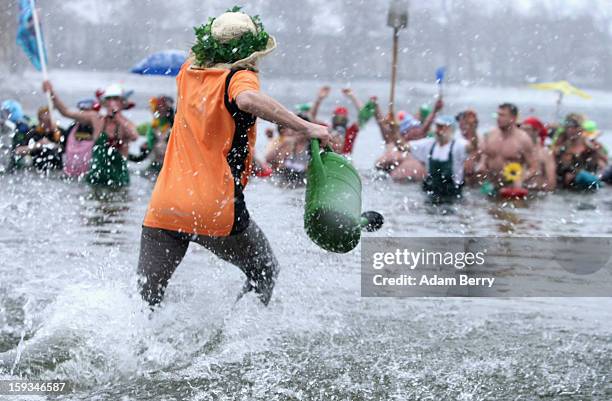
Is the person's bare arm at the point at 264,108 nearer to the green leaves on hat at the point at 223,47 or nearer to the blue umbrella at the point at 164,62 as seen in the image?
the green leaves on hat at the point at 223,47

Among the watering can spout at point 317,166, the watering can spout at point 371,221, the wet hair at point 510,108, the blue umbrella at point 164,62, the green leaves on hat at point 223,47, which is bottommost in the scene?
Result: the wet hair at point 510,108

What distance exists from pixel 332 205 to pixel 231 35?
87 cm

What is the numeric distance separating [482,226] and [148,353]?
505 cm

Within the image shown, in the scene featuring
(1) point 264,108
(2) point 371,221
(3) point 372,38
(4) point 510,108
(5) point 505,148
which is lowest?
(5) point 505,148

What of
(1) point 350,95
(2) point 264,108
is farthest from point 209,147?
(1) point 350,95

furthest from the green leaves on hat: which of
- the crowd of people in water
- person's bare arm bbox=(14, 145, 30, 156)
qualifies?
person's bare arm bbox=(14, 145, 30, 156)

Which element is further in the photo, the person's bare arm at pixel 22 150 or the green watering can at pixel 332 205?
the person's bare arm at pixel 22 150

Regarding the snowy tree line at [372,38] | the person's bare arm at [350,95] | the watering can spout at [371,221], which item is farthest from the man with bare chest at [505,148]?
the snowy tree line at [372,38]

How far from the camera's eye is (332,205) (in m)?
4.83

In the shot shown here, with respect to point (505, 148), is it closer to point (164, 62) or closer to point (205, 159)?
point (164, 62)

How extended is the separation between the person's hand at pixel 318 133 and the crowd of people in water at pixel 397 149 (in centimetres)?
686

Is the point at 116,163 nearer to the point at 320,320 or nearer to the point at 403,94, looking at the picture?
the point at 320,320

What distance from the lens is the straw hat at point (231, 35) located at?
472cm

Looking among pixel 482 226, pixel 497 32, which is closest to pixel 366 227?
pixel 482 226
